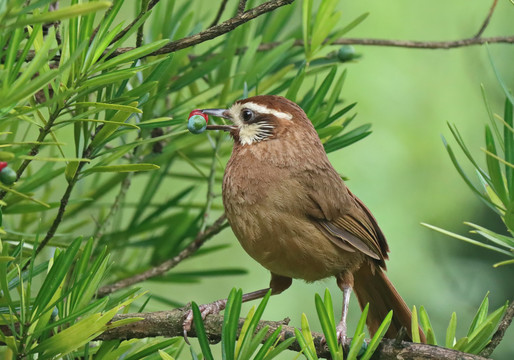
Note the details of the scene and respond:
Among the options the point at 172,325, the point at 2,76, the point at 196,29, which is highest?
the point at 196,29

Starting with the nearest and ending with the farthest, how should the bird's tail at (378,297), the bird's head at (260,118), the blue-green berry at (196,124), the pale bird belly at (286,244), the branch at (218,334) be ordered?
the branch at (218,334) < the blue-green berry at (196,124) < the pale bird belly at (286,244) < the bird's head at (260,118) < the bird's tail at (378,297)

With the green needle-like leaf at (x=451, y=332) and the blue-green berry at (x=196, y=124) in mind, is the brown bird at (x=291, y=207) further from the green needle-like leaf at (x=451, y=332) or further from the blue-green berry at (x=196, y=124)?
the green needle-like leaf at (x=451, y=332)

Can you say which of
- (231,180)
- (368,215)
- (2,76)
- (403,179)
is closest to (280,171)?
(231,180)

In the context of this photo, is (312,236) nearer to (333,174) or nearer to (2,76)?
(333,174)

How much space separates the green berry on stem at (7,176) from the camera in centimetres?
138

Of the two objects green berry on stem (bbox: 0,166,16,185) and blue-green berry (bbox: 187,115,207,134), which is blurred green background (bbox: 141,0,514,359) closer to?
blue-green berry (bbox: 187,115,207,134)

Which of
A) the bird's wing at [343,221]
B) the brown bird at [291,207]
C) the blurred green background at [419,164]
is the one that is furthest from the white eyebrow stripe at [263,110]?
the blurred green background at [419,164]

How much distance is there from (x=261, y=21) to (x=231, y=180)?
24.0 inches

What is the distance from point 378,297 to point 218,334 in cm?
99

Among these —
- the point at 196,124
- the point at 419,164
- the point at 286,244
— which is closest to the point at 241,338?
the point at 196,124

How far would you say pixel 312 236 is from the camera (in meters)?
2.27

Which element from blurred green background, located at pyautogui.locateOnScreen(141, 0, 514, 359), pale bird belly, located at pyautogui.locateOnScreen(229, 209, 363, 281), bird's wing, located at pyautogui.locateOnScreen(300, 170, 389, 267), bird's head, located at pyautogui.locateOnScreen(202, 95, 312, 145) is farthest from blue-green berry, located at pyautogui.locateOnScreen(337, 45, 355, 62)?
blurred green background, located at pyautogui.locateOnScreen(141, 0, 514, 359)

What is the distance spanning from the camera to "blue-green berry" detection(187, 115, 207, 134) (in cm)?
188

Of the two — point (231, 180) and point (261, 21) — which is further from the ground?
point (261, 21)
